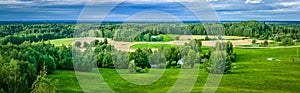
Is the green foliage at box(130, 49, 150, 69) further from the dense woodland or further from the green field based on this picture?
the green field

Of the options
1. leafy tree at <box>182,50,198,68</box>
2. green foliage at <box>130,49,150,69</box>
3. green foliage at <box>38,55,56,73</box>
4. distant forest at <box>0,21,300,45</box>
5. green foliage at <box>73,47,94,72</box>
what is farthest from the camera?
distant forest at <box>0,21,300,45</box>

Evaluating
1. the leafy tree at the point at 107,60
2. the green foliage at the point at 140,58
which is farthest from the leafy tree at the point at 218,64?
the leafy tree at the point at 107,60

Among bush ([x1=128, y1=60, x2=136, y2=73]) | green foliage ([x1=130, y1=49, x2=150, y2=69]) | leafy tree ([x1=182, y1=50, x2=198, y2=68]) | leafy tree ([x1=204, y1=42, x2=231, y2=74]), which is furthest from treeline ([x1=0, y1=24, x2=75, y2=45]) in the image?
leafy tree ([x1=204, y1=42, x2=231, y2=74])

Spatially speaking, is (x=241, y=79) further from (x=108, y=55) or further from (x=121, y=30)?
(x=121, y=30)

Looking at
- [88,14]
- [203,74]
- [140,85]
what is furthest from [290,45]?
[88,14]

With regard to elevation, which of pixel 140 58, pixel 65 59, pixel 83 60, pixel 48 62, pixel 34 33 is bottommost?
pixel 65 59

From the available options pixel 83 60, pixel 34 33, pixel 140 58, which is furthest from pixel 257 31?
pixel 83 60

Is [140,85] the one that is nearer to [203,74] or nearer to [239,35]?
[203,74]

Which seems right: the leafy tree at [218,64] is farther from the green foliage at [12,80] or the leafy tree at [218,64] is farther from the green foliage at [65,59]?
the green foliage at [12,80]

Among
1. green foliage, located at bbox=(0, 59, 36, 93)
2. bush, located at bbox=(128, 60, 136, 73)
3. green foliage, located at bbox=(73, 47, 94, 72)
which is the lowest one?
bush, located at bbox=(128, 60, 136, 73)
